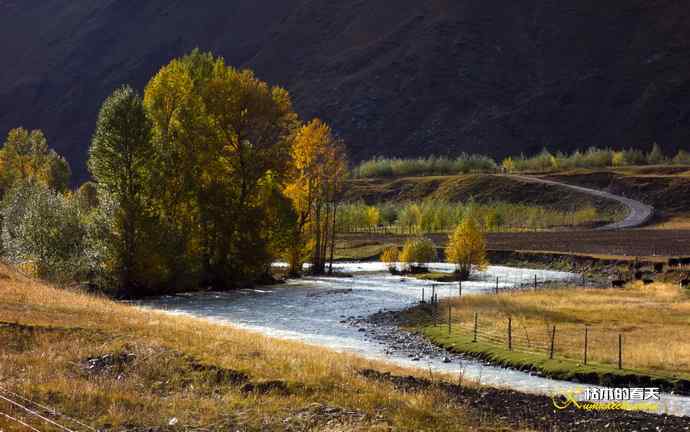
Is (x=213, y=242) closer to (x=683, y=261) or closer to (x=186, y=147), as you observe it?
(x=186, y=147)

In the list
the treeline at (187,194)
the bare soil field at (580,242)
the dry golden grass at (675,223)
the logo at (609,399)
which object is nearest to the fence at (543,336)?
the logo at (609,399)

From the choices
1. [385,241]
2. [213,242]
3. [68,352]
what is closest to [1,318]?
[68,352]

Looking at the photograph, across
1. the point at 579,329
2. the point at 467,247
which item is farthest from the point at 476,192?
the point at 579,329

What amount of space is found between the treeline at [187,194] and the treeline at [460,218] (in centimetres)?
5117

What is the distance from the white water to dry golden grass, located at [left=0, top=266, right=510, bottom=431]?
6015 mm

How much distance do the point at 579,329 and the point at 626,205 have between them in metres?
106

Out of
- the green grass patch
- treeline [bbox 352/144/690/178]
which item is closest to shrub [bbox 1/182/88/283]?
the green grass patch

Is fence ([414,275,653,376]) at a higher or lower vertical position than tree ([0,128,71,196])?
lower

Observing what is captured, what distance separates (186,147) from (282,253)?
47.3ft

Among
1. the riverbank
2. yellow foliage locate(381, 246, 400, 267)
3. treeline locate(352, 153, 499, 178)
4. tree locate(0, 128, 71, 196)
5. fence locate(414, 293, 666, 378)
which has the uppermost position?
treeline locate(352, 153, 499, 178)

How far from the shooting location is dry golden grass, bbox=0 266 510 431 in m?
17.5

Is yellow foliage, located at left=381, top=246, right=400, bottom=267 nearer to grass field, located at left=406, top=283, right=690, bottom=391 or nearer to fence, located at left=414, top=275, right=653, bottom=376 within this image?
grass field, located at left=406, top=283, right=690, bottom=391

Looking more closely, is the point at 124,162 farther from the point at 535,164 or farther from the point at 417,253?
the point at 535,164

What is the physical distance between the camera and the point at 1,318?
25359 millimetres
